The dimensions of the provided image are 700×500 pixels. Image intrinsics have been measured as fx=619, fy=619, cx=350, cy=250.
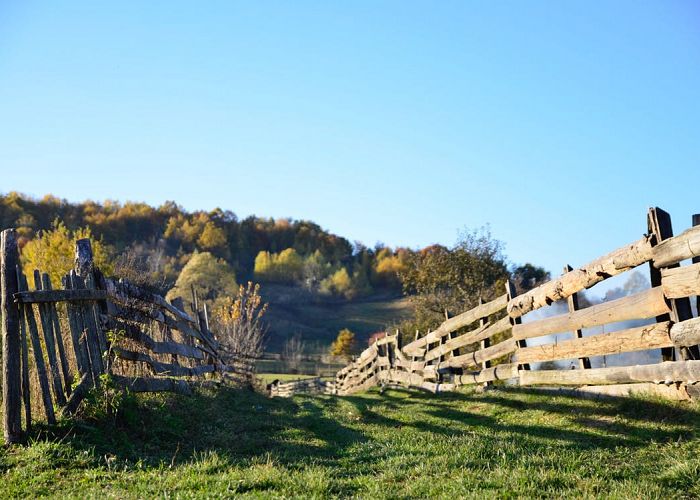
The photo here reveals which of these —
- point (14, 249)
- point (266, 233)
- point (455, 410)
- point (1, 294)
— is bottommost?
point (455, 410)

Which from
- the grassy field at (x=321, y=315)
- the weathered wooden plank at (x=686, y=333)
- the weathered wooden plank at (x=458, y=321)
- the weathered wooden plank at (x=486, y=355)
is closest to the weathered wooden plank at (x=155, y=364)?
the weathered wooden plank at (x=486, y=355)

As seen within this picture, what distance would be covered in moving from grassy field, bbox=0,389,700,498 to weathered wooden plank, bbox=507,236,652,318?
1505 millimetres

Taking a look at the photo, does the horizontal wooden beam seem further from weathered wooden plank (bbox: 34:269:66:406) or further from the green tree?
the green tree

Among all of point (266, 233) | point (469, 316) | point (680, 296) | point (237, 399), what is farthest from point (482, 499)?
point (266, 233)

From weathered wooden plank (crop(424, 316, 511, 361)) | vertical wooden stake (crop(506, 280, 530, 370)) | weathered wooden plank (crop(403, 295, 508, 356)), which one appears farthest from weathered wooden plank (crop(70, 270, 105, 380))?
weathered wooden plank (crop(403, 295, 508, 356))

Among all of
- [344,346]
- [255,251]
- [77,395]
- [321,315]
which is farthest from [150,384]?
[255,251]

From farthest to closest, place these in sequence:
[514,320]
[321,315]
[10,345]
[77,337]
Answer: [321,315] → [514,320] → [77,337] → [10,345]

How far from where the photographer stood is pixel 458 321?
12984 millimetres

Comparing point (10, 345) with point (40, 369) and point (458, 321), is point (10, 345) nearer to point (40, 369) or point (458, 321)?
point (40, 369)

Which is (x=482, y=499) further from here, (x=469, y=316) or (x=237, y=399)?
(x=237, y=399)

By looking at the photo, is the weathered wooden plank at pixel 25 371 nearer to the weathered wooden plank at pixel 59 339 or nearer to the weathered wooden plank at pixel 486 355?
the weathered wooden plank at pixel 59 339

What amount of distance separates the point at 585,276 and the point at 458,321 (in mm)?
5124

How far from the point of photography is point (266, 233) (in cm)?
13725

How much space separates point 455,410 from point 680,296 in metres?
4.52
